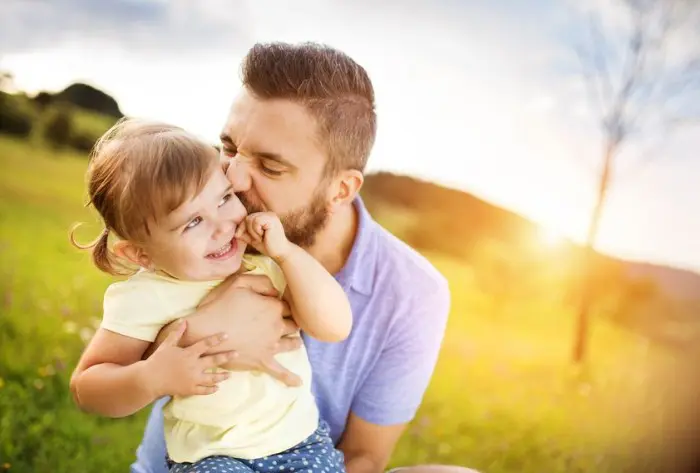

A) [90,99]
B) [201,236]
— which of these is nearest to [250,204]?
[201,236]

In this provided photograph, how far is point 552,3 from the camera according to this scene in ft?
7.06

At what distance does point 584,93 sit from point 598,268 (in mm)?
533

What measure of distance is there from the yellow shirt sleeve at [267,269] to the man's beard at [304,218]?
0.33ft

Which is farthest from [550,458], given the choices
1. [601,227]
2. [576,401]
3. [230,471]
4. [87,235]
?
[87,235]

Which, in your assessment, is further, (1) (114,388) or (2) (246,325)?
(2) (246,325)

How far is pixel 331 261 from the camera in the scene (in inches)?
71.4

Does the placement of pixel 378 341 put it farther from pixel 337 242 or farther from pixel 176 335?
pixel 176 335

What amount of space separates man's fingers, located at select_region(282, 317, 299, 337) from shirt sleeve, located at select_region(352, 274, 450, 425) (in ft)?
1.02

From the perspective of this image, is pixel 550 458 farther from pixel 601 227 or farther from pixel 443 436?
pixel 601 227

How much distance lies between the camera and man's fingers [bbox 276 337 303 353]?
1.53m

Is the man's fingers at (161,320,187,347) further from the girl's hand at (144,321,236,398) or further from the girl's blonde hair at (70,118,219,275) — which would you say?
the girl's blonde hair at (70,118,219,275)

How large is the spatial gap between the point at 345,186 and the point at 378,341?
1.29 feet

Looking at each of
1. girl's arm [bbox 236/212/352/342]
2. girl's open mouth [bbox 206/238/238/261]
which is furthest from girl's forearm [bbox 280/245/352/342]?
girl's open mouth [bbox 206/238/238/261]

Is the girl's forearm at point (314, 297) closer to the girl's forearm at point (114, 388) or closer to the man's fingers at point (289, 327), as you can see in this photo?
the man's fingers at point (289, 327)
